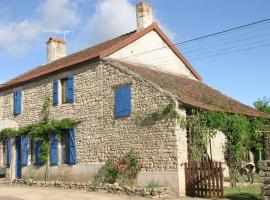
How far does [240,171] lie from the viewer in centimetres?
1617

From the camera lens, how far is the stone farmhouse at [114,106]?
14062 mm

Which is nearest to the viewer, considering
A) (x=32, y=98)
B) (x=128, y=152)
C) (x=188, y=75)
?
(x=128, y=152)

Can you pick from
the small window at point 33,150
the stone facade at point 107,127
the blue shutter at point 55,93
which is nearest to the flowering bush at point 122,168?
the stone facade at point 107,127

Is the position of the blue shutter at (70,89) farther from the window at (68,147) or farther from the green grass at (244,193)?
the green grass at (244,193)

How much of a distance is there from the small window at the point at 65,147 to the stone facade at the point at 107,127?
0.39 meters

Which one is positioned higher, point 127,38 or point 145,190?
point 127,38

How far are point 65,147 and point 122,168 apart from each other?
4.24 meters

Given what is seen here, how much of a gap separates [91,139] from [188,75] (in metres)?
7.63

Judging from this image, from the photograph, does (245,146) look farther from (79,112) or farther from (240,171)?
(79,112)

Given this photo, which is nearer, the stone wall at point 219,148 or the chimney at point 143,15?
the stone wall at point 219,148

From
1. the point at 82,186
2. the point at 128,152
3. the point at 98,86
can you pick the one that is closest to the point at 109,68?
the point at 98,86

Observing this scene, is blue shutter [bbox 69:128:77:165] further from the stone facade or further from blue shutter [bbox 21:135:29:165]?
blue shutter [bbox 21:135:29:165]

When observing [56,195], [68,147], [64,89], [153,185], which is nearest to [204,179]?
[153,185]

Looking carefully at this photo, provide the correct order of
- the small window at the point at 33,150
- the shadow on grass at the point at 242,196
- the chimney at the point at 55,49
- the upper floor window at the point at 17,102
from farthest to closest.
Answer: the chimney at the point at 55,49 < the upper floor window at the point at 17,102 < the small window at the point at 33,150 < the shadow on grass at the point at 242,196
